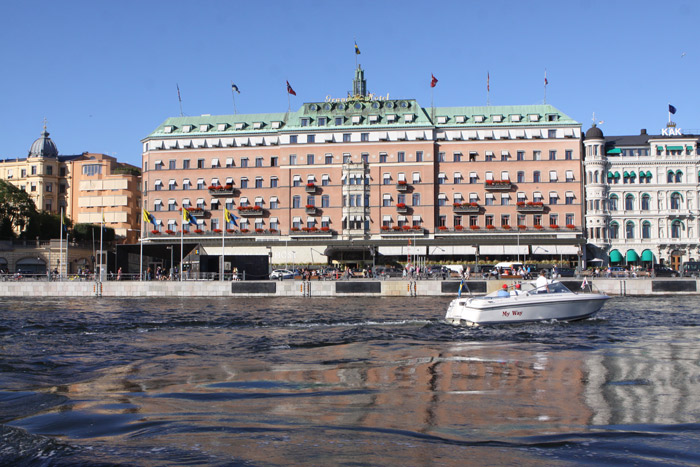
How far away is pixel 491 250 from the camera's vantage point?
89.2 metres

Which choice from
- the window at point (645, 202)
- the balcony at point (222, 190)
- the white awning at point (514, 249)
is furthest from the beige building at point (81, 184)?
the window at point (645, 202)

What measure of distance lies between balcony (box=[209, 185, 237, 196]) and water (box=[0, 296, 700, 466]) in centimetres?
6754

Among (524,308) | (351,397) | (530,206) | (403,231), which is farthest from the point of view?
(403,231)

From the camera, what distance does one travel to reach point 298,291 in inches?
2484

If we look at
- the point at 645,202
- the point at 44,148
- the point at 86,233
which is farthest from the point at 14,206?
the point at 645,202

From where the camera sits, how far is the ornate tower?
93.1m

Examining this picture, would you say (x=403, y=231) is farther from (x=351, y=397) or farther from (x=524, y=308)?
(x=351, y=397)

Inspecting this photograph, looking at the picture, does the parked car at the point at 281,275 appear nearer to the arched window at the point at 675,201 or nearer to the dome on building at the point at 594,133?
the dome on building at the point at 594,133

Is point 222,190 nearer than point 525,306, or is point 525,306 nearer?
point 525,306

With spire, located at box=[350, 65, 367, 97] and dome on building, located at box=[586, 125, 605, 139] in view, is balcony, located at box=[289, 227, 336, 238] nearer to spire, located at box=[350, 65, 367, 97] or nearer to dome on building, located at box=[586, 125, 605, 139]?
spire, located at box=[350, 65, 367, 97]

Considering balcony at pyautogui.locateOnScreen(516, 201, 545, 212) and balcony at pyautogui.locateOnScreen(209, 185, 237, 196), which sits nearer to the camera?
balcony at pyautogui.locateOnScreen(516, 201, 545, 212)

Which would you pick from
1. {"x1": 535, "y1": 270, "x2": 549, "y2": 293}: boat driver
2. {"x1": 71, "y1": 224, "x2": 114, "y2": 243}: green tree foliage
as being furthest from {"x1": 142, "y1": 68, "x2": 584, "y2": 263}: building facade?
{"x1": 535, "y1": 270, "x2": 549, "y2": 293}: boat driver

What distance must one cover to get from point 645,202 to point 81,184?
88.0 meters

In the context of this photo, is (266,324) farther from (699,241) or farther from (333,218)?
(699,241)
